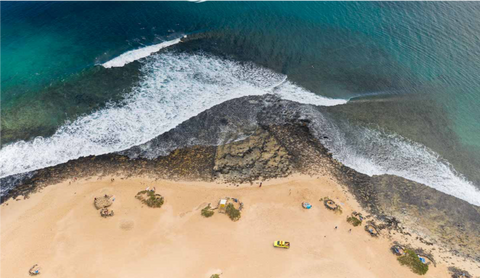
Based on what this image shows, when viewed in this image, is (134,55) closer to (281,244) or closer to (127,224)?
(127,224)

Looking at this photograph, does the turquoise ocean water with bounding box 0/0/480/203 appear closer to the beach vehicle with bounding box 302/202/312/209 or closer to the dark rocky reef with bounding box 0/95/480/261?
the dark rocky reef with bounding box 0/95/480/261

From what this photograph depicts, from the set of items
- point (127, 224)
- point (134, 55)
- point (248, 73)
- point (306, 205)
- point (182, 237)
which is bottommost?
point (182, 237)

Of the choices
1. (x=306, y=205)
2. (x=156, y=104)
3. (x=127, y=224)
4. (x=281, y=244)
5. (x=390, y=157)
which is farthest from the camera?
(x=156, y=104)

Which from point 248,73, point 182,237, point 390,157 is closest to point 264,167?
point 182,237

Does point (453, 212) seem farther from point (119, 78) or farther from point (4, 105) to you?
point (4, 105)

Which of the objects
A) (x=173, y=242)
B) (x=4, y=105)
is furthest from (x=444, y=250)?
(x=4, y=105)

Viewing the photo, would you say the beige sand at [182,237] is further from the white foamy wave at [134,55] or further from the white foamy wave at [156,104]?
the white foamy wave at [134,55]

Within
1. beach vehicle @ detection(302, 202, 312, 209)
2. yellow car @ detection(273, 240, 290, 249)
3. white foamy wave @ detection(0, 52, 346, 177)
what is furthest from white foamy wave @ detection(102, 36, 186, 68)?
yellow car @ detection(273, 240, 290, 249)
